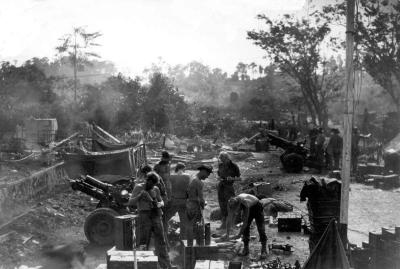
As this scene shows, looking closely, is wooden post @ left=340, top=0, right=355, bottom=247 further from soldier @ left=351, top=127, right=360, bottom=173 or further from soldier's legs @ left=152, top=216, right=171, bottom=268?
soldier @ left=351, top=127, right=360, bottom=173

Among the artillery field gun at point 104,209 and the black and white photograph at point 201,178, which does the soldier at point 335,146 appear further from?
the artillery field gun at point 104,209

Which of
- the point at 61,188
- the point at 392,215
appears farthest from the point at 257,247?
the point at 61,188

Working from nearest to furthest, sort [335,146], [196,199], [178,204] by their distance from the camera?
[196,199], [178,204], [335,146]

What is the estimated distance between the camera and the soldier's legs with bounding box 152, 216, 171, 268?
29.1 feet

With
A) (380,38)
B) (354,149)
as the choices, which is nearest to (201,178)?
(354,149)

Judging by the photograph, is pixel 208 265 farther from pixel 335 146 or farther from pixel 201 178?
pixel 335 146

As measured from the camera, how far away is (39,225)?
12461mm

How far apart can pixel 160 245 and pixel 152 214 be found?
58 cm

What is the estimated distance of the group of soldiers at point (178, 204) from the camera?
353 inches

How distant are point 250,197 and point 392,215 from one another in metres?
5.68

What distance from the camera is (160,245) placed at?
29.3ft

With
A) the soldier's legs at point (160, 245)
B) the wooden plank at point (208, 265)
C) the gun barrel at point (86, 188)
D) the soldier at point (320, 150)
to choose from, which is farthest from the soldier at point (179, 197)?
the soldier at point (320, 150)

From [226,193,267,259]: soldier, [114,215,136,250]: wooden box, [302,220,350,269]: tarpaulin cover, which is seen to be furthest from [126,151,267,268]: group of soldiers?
[302,220,350,269]: tarpaulin cover

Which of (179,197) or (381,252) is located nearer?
(381,252)
